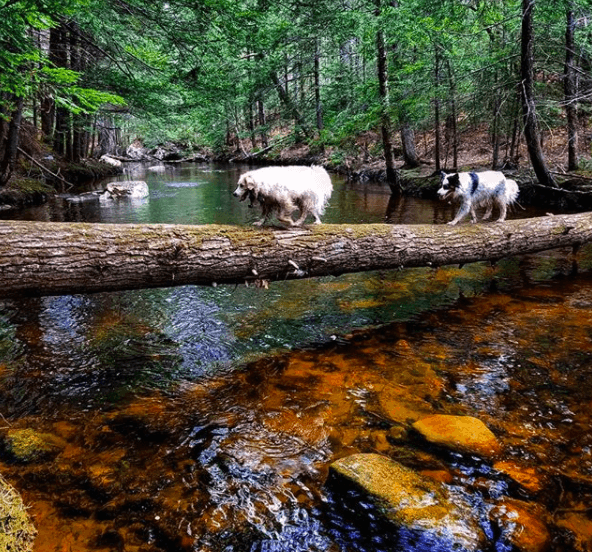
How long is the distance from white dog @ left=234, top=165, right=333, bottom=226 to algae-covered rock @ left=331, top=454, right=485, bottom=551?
11.8 ft

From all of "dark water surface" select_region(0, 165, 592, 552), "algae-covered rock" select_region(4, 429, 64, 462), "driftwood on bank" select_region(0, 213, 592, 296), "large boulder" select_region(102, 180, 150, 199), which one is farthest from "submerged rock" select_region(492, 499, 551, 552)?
"large boulder" select_region(102, 180, 150, 199)

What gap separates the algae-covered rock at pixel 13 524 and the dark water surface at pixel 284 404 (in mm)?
119

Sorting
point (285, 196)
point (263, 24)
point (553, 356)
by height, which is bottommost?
point (553, 356)

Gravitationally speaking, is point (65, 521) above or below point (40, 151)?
below

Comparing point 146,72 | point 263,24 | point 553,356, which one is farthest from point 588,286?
point 146,72

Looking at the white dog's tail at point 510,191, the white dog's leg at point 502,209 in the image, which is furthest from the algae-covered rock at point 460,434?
the white dog's tail at point 510,191

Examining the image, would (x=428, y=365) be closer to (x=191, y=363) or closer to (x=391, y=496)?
(x=391, y=496)

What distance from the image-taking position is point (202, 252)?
516 centimetres

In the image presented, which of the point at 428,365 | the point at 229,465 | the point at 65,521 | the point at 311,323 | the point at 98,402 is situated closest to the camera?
the point at 65,521

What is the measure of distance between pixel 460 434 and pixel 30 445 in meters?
3.97

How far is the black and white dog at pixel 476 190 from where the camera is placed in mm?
8625

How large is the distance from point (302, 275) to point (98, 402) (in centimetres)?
298

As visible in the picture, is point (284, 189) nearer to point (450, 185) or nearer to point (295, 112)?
point (450, 185)

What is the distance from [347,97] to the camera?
27828 millimetres
